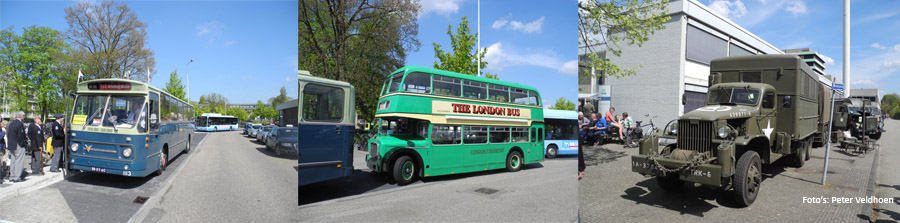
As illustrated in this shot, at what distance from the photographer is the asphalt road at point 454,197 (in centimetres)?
137

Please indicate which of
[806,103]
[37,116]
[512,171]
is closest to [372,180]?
[512,171]

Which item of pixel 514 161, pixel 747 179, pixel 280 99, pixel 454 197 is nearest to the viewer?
pixel 280 99

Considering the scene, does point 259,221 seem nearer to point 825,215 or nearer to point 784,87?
point 825,215

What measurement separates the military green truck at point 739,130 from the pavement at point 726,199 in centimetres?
38

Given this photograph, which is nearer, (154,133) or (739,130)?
(154,133)

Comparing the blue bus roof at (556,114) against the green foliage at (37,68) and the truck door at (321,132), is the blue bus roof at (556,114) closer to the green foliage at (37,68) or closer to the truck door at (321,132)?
the truck door at (321,132)

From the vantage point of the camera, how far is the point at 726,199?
21.7ft

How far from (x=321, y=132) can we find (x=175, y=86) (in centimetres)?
160

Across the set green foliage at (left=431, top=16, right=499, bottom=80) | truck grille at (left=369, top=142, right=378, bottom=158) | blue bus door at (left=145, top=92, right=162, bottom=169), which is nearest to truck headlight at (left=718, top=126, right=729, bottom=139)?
green foliage at (left=431, top=16, right=499, bottom=80)

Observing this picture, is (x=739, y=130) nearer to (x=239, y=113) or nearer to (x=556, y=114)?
(x=556, y=114)

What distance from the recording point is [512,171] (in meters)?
1.91

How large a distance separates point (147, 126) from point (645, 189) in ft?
25.0

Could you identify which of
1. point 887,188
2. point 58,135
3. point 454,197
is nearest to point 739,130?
point 887,188

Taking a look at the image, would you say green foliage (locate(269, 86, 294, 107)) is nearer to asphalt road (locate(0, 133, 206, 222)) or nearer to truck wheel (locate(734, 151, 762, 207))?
asphalt road (locate(0, 133, 206, 222))
